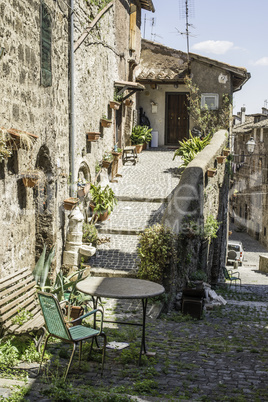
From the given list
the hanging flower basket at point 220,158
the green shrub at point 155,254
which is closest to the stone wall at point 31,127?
the green shrub at point 155,254

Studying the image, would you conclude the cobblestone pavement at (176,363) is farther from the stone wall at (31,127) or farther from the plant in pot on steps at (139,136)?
the plant in pot on steps at (139,136)

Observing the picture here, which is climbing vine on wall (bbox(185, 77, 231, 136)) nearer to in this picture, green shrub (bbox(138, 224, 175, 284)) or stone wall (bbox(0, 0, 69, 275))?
stone wall (bbox(0, 0, 69, 275))

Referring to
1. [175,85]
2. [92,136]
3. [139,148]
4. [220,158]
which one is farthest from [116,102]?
[175,85]

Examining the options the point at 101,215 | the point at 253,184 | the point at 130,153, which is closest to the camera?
Answer: the point at 101,215

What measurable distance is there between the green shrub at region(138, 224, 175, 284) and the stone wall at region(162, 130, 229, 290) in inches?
23.0

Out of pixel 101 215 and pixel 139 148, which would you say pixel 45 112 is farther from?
pixel 139 148

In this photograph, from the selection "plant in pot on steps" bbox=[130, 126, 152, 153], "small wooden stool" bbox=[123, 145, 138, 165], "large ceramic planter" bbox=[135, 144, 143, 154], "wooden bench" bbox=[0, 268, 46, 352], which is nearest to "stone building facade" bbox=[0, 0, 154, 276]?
"wooden bench" bbox=[0, 268, 46, 352]

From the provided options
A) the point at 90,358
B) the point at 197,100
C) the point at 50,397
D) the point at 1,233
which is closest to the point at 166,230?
the point at 1,233

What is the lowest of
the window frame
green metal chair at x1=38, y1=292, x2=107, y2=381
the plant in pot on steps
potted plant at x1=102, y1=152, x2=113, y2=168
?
green metal chair at x1=38, y1=292, x2=107, y2=381

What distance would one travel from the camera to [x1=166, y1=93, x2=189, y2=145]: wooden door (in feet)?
66.3

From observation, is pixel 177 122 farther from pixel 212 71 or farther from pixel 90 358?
pixel 90 358

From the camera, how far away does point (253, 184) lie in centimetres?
3472

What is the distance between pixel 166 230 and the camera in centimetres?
867

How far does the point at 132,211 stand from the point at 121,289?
658 centimetres
